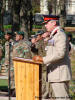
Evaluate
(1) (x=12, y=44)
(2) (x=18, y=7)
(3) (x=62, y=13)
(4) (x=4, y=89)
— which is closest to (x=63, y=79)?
(1) (x=12, y=44)

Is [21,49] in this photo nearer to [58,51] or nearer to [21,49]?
[21,49]

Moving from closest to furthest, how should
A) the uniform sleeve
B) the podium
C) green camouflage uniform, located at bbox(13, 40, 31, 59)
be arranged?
the uniform sleeve → the podium → green camouflage uniform, located at bbox(13, 40, 31, 59)

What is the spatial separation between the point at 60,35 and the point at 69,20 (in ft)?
167

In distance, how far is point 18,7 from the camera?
2434 centimetres

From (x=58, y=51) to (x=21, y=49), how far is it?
3.47 metres

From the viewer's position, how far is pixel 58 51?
19.2 feet

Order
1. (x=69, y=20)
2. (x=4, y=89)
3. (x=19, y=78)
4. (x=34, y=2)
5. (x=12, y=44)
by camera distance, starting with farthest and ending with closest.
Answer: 1. (x=69, y=20)
2. (x=34, y=2)
3. (x=4, y=89)
4. (x=12, y=44)
5. (x=19, y=78)

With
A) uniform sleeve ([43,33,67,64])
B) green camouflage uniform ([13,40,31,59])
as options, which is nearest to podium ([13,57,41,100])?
uniform sleeve ([43,33,67,64])

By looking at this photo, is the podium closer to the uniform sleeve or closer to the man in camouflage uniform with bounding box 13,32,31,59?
the uniform sleeve

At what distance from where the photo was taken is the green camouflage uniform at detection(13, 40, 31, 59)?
9.24 metres

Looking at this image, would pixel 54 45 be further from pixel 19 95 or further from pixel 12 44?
pixel 12 44

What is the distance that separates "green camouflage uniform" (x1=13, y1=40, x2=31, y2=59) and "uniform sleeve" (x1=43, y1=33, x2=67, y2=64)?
335 centimetres

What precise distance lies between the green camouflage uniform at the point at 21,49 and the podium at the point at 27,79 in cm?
288

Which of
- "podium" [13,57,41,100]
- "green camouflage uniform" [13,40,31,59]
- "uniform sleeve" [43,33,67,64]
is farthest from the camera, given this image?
"green camouflage uniform" [13,40,31,59]
